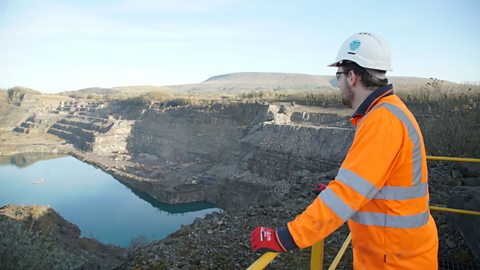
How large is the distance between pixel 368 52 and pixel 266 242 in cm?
115

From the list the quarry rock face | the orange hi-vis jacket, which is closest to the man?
the orange hi-vis jacket

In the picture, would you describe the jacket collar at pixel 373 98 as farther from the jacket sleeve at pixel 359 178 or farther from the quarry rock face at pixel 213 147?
the quarry rock face at pixel 213 147

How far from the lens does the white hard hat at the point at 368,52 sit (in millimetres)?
1718

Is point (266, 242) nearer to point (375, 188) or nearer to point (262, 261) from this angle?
point (262, 261)

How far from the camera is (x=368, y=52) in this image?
173 centimetres

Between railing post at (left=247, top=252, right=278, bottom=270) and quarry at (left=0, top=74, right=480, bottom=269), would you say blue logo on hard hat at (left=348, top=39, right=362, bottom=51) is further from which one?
quarry at (left=0, top=74, right=480, bottom=269)

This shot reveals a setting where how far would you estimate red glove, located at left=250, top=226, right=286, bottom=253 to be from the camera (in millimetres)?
1612

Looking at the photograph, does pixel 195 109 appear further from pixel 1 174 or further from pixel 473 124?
pixel 473 124

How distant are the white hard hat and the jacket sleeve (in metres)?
0.34

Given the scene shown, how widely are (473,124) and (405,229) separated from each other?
428 inches

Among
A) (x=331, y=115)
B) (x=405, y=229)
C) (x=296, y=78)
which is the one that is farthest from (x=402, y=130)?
(x=296, y=78)

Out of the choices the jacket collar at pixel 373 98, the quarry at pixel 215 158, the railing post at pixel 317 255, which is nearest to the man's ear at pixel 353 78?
the jacket collar at pixel 373 98

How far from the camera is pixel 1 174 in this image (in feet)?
130

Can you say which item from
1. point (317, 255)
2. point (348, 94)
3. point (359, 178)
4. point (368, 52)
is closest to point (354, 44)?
point (368, 52)
